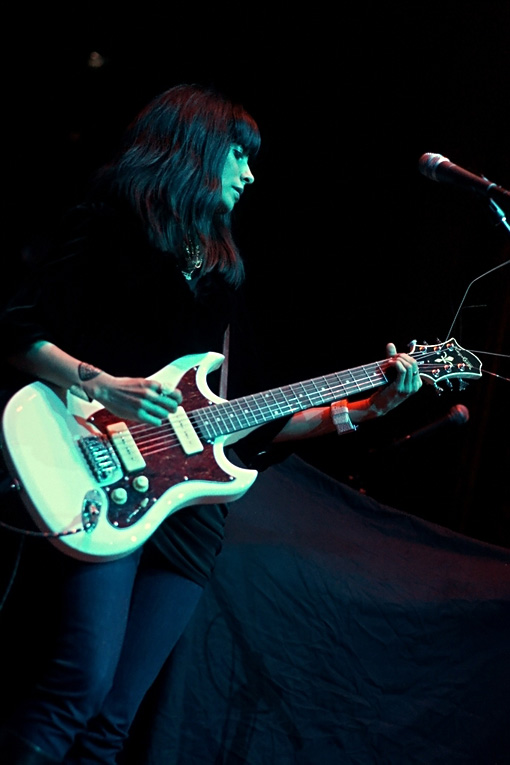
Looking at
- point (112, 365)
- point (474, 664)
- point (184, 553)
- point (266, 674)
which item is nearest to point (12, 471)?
point (112, 365)

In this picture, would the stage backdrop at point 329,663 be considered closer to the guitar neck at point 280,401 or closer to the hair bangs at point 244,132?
the guitar neck at point 280,401

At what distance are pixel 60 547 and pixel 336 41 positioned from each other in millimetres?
2940

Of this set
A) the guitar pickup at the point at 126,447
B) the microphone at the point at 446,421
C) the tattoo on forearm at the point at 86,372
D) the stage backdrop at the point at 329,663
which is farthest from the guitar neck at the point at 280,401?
the microphone at the point at 446,421

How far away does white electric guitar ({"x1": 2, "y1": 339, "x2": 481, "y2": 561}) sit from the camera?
156 centimetres

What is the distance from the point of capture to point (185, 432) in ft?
6.08

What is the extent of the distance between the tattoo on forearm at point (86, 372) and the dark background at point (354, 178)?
3.89 feet

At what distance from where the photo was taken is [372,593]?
2.29m

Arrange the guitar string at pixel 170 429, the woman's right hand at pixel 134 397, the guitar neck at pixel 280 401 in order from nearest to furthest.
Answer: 1. the guitar string at pixel 170 429
2. the woman's right hand at pixel 134 397
3. the guitar neck at pixel 280 401

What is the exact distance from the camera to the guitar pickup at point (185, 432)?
183 cm

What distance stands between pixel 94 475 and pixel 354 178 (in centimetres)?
255

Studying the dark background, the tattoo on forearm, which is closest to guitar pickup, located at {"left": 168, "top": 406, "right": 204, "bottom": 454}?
the tattoo on forearm

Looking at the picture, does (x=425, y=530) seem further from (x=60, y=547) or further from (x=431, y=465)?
(x=60, y=547)

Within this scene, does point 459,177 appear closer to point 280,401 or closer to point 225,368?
point 280,401

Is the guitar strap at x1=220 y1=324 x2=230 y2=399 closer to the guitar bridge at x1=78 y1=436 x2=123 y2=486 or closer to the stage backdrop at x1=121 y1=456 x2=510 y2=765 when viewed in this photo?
the stage backdrop at x1=121 y1=456 x2=510 y2=765
